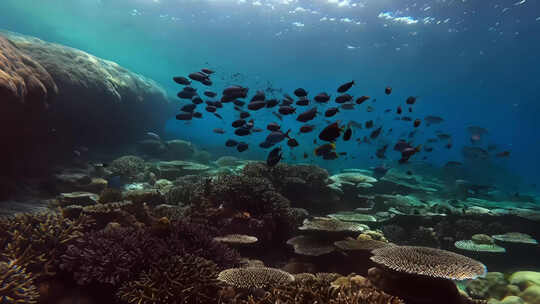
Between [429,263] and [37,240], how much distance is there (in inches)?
242

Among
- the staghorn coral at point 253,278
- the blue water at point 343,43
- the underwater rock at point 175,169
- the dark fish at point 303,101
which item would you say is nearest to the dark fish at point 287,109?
the dark fish at point 303,101

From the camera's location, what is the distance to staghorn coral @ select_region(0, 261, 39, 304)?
3273 mm

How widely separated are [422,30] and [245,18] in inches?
782

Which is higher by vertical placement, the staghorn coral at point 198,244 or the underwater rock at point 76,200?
the staghorn coral at point 198,244

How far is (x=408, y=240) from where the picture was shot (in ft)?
30.7

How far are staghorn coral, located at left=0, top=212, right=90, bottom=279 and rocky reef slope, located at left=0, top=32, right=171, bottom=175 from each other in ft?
14.9

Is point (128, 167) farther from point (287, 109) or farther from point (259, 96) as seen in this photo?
point (287, 109)

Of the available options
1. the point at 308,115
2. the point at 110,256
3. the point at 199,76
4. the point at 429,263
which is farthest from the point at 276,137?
the point at 110,256

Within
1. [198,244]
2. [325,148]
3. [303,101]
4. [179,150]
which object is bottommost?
[179,150]

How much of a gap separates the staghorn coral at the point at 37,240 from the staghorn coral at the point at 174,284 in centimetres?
137

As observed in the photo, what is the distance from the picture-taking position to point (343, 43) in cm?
3441

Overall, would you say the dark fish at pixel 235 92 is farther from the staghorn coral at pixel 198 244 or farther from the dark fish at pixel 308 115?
the staghorn coral at pixel 198 244

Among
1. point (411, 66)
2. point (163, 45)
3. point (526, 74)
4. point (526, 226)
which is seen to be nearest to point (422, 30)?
point (411, 66)

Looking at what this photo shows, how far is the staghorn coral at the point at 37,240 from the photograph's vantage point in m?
4.04
